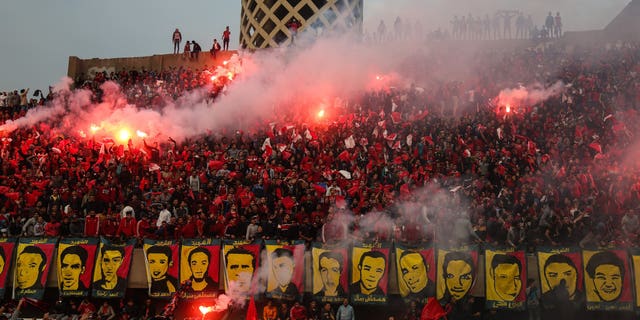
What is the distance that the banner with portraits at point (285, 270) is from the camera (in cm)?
1195

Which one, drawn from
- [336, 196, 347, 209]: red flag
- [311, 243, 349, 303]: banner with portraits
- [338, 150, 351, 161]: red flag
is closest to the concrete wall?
[338, 150, 351, 161]: red flag

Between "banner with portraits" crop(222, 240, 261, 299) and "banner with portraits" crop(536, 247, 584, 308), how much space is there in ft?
17.8

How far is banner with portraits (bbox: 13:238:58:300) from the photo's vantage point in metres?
12.8

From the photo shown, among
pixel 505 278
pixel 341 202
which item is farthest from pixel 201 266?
pixel 505 278

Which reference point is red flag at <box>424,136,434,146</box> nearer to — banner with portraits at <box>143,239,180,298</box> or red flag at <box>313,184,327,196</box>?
red flag at <box>313,184,327,196</box>

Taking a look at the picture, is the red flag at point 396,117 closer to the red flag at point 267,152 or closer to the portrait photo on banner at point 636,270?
the red flag at point 267,152

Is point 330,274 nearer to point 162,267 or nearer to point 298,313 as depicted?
point 298,313

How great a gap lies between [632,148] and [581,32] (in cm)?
1250

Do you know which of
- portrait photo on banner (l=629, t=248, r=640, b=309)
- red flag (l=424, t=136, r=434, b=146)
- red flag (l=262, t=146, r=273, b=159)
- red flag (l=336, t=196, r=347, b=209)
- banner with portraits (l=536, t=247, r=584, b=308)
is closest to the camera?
portrait photo on banner (l=629, t=248, r=640, b=309)

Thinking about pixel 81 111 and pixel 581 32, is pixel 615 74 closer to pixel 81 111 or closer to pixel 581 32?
pixel 581 32

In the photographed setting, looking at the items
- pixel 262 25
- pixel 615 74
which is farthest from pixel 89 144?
pixel 262 25

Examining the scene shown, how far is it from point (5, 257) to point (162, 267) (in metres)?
3.42

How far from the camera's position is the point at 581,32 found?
88.9 feet

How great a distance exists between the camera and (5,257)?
12.8 m
